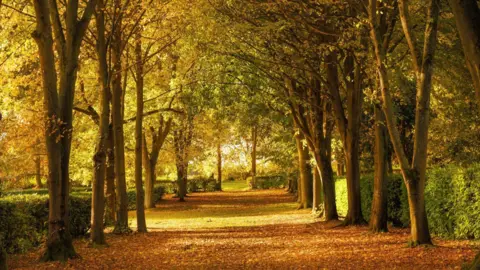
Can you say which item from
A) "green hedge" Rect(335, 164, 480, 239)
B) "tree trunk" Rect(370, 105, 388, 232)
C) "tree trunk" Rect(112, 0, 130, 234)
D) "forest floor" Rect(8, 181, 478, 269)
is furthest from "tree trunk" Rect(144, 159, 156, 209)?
"tree trunk" Rect(370, 105, 388, 232)

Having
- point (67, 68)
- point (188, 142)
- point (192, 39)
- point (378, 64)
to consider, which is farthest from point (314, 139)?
point (188, 142)

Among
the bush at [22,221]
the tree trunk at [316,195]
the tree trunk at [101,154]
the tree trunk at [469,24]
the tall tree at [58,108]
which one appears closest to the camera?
the tree trunk at [469,24]

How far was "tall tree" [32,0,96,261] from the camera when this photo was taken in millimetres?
11773

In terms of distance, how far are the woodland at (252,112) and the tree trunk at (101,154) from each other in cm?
4

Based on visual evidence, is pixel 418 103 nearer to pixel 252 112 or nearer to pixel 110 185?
pixel 110 185

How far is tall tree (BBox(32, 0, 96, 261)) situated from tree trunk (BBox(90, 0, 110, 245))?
262 cm

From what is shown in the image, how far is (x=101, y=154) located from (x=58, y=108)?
3.03 meters

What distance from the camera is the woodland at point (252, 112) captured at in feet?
39.9

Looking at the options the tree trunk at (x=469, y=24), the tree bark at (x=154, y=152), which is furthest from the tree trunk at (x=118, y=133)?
the tree bark at (x=154, y=152)

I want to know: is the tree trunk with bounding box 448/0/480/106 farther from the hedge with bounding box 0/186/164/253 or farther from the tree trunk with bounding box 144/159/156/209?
the tree trunk with bounding box 144/159/156/209

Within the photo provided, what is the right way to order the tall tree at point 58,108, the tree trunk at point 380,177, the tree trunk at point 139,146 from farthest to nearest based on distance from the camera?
the tree trunk at point 139,146 < the tree trunk at point 380,177 < the tall tree at point 58,108

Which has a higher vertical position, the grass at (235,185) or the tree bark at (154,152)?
the tree bark at (154,152)

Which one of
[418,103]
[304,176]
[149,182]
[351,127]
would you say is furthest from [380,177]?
[149,182]

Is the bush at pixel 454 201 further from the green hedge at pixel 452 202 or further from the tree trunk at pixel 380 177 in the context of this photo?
the tree trunk at pixel 380 177
